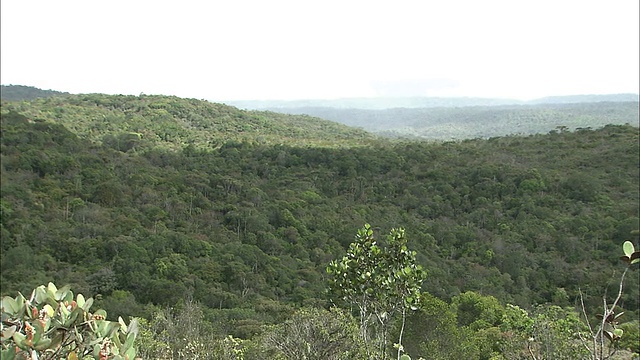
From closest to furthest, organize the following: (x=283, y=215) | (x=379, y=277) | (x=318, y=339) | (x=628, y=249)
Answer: (x=628, y=249), (x=379, y=277), (x=318, y=339), (x=283, y=215)

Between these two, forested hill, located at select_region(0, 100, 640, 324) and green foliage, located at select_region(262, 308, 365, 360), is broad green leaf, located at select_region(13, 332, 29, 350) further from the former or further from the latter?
forested hill, located at select_region(0, 100, 640, 324)

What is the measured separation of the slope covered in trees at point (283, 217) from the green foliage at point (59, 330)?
10876mm

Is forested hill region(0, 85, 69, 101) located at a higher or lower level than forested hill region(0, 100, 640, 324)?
higher

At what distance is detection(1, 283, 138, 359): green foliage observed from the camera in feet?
6.95

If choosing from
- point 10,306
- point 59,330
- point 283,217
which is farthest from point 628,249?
point 283,217

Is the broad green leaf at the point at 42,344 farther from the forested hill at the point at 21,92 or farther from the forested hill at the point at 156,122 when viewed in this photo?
the forested hill at the point at 21,92

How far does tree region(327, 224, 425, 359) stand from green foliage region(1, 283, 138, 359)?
10.1ft

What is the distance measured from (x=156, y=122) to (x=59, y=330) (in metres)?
57.4

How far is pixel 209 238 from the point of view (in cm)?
3064

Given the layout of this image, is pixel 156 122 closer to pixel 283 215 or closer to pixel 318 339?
pixel 283 215

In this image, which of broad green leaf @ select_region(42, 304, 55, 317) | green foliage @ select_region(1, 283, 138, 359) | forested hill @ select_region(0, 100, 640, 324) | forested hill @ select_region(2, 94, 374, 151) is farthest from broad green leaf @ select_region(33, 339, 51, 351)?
forested hill @ select_region(2, 94, 374, 151)

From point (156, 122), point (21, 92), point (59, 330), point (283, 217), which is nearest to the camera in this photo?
point (59, 330)

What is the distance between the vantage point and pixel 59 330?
2.27m

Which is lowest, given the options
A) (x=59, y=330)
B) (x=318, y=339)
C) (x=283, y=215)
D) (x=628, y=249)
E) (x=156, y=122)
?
(x=283, y=215)
